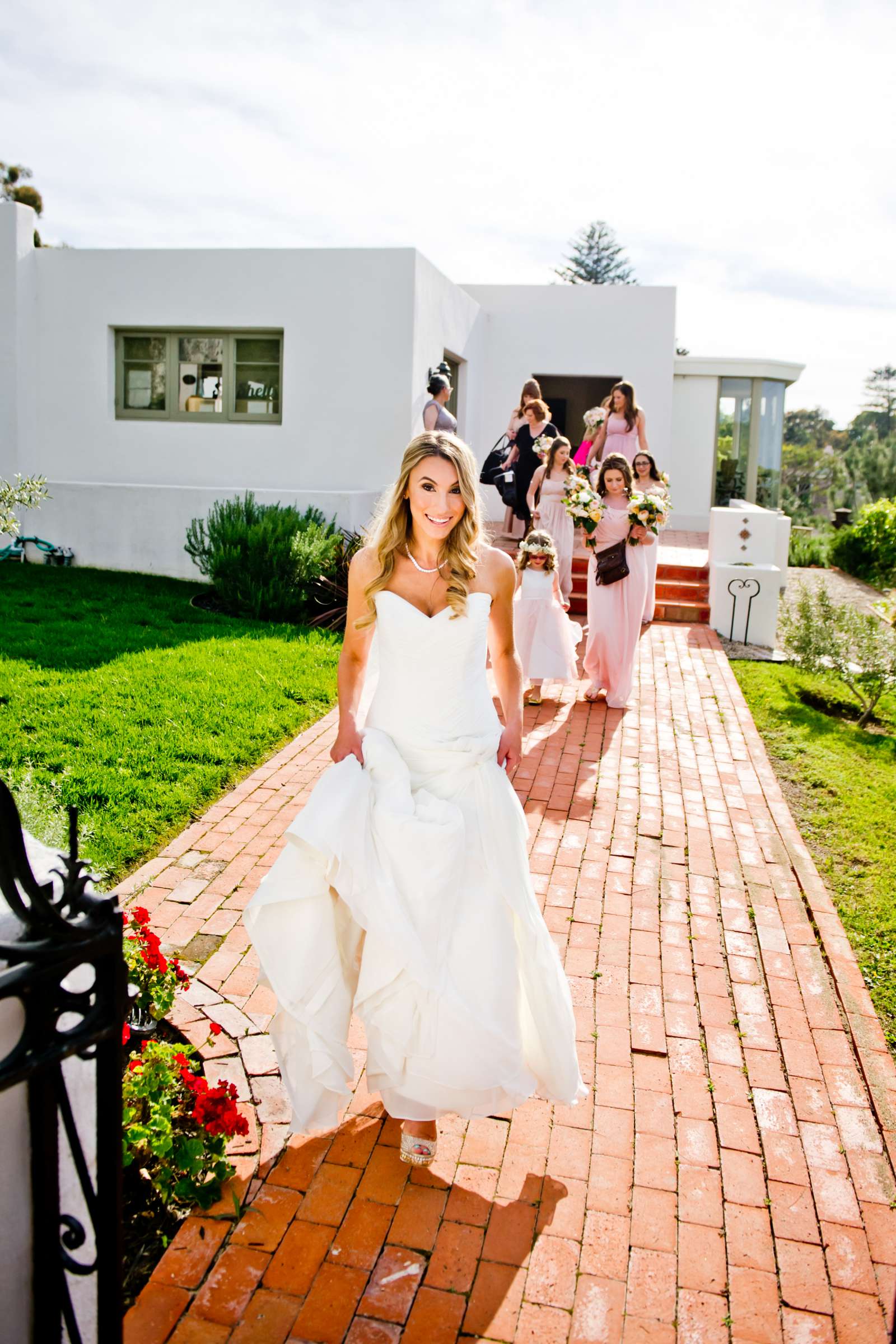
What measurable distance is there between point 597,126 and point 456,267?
71.3 ft

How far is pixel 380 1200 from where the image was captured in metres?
2.95

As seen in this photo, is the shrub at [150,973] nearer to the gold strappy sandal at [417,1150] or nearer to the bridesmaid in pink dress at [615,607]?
the gold strappy sandal at [417,1150]

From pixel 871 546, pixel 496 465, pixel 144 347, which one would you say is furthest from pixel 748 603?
pixel 144 347

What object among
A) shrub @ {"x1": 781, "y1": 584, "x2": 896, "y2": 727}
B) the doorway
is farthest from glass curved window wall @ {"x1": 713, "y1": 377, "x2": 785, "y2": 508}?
shrub @ {"x1": 781, "y1": 584, "x2": 896, "y2": 727}

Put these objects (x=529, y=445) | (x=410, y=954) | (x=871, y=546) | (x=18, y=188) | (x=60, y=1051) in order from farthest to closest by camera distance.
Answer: (x=18, y=188) → (x=871, y=546) → (x=529, y=445) → (x=410, y=954) → (x=60, y=1051)

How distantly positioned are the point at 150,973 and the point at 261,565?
8.13 m

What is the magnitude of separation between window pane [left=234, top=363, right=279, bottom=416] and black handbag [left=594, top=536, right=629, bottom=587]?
21.5 ft

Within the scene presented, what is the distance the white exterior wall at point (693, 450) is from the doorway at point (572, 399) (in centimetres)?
155

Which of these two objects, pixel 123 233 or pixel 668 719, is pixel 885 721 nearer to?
pixel 668 719

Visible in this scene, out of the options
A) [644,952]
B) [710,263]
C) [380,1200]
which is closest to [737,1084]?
[644,952]

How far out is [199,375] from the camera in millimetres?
13883

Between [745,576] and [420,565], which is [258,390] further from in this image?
[420,565]

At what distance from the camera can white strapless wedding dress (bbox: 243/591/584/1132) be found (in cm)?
285

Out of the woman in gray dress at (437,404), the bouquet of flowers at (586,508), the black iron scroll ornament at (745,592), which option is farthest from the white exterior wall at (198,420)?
the black iron scroll ornament at (745,592)
